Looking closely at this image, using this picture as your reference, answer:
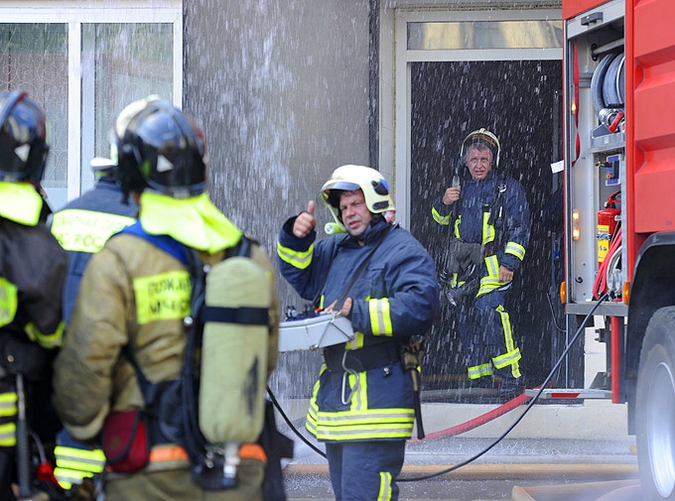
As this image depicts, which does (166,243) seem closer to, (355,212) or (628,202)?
(355,212)

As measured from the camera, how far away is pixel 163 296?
2646mm

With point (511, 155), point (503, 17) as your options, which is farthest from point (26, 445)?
point (511, 155)

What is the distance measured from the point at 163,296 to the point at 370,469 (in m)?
→ 1.68

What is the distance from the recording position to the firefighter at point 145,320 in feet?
8.50

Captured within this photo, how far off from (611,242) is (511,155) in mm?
4284

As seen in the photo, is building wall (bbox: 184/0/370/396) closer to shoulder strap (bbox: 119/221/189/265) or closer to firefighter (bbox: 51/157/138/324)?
firefighter (bbox: 51/157/138/324)

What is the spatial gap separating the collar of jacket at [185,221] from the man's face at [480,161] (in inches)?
209

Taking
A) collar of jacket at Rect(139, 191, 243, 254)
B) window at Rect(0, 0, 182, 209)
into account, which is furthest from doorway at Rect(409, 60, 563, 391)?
collar of jacket at Rect(139, 191, 243, 254)

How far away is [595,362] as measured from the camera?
811 centimetres

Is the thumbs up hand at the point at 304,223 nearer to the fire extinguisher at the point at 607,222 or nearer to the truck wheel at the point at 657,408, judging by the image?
the truck wheel at the point at 657,408

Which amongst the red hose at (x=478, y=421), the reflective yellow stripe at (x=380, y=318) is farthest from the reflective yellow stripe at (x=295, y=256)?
A: the red hose at (x=478, y=421)

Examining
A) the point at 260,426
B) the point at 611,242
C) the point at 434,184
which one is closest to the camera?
the point at 260,426

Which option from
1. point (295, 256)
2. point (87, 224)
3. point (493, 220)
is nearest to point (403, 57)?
point (493, 220)

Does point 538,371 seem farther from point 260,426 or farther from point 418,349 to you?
point 260,426
